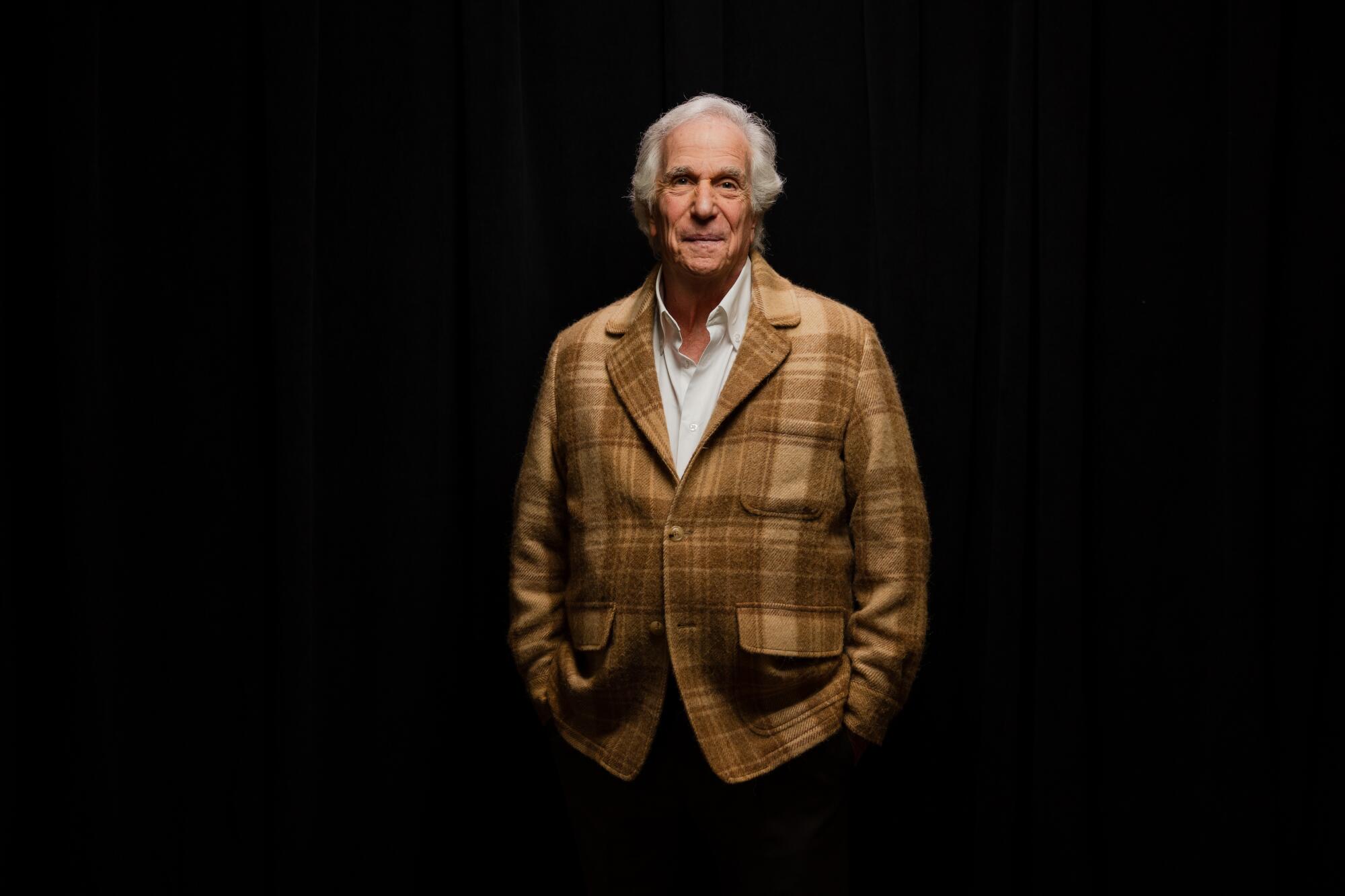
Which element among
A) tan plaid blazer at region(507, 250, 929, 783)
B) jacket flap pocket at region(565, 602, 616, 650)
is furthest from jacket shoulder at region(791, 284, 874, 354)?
jacket flap pocket at region(565, 602, 616, 650)

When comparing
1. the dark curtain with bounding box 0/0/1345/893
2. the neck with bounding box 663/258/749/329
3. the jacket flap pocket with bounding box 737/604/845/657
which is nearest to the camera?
the jacket flap pocket with bounding box 737/604/845/657

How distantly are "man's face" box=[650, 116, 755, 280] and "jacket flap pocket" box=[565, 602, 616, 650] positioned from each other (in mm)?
547

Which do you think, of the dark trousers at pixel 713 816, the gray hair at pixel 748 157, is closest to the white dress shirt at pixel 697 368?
the gray hair at pixel 748 157

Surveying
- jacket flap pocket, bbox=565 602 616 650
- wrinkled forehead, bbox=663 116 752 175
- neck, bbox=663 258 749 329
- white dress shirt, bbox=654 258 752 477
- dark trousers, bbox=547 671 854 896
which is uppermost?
wrinkled forehead, bbox=663 116 752 175

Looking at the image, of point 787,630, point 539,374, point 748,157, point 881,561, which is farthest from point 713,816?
point 748,157

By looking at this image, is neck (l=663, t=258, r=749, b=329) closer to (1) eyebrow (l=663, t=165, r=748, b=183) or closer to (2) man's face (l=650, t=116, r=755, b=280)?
(2) man's face (l=650, t=116, r=755, b=280)

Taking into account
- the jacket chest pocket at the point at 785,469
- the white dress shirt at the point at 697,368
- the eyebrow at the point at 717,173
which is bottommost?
the jacket chest pocket at the point at 785,469

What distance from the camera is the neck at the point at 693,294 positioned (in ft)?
6.26

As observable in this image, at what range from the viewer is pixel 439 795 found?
2.37m

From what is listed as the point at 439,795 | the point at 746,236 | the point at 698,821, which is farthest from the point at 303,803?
the point at 746,236

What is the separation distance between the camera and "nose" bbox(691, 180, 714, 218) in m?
1.83

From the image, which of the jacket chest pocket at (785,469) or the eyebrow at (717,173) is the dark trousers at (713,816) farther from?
the eyebrow at (717,173)

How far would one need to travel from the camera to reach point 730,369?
1.87m

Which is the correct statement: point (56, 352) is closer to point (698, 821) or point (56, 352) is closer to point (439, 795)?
point (439, 795)
